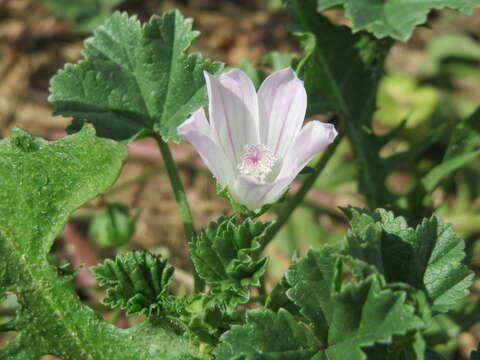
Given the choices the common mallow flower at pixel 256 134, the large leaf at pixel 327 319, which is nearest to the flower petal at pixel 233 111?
the common mallow flower at pixel 256 134

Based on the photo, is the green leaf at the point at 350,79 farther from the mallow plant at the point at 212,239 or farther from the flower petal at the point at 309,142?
the flower petal at the point at 309,142

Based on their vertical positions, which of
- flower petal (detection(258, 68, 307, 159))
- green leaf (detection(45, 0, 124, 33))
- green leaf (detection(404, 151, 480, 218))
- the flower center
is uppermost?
green leaf (detection(45, 0, 124, 33))

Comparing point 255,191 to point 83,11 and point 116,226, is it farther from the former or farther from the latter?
point 83,11

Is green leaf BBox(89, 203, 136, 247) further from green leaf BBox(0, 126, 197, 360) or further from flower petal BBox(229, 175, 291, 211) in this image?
flower petal BBox(229, 175, 291, 211)

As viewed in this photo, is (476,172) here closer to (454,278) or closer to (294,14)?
(294,14)

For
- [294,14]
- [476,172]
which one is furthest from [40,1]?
[476,172]

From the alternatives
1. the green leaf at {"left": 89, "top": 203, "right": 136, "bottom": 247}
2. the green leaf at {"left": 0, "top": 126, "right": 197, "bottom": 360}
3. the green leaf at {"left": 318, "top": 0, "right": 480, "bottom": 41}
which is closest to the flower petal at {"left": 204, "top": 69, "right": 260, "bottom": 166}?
the green leaf at {"left": 0, "top": 126, "right": 197, "bottom": 360}
